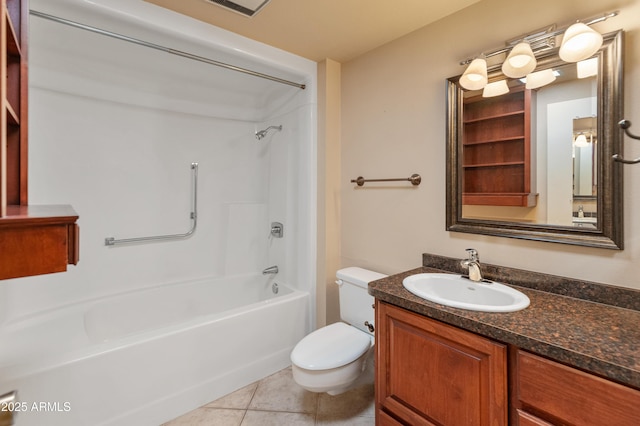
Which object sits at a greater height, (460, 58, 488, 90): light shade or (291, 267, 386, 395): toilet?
(460, 58, 488, 90): light shade

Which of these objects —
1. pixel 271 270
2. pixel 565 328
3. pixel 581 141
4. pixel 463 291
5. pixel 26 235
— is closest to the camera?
pixel 26 235

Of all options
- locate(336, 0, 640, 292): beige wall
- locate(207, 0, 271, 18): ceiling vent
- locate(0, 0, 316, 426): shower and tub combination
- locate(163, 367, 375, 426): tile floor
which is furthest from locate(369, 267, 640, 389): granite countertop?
locate(207, 0, 271, 18): ceiling vent

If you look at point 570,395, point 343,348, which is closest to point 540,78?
point 570,395

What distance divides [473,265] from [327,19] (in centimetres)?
157

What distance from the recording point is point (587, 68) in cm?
121

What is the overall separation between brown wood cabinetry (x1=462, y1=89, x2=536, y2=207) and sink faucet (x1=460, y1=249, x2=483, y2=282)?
0.29 m

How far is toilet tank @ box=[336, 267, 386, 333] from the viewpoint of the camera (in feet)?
6.00

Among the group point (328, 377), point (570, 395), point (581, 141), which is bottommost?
point (328, 377)

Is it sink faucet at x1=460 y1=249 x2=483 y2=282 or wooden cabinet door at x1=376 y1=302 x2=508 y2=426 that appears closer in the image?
wooden cabinet door at x1=376 y1=302 x2=508 y2=426

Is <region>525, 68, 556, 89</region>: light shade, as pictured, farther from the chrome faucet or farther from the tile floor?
the chrome faucet

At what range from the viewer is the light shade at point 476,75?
1461mm

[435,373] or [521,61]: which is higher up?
[521,61]

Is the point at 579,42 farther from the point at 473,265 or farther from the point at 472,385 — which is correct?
the point at 472,385

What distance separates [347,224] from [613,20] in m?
1.70
